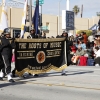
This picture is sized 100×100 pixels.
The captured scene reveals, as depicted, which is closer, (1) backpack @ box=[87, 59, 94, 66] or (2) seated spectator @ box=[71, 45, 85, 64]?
(1) backpack @ box=[87, 59, 94, 66]

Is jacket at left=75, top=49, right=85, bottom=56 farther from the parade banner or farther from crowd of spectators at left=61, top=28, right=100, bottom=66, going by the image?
the parade banner

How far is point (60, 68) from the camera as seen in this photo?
12945 millimetres

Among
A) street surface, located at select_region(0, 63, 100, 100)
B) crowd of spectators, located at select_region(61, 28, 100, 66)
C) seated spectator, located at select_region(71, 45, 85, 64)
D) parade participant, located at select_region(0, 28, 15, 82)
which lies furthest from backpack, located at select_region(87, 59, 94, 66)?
parade participant, located at select_region(0, 28, 15, 82)

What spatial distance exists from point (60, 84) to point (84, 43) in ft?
37.9

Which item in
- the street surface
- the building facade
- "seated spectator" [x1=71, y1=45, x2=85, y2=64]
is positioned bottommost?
the street surface

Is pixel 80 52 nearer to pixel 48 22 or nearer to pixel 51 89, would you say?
pixel 51 89

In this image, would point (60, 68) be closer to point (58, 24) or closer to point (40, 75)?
point (40, 75)

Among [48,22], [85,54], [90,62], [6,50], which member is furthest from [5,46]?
[48,22]

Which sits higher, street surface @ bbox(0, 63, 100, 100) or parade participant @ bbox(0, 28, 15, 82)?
parade participant @ bbox(0, 28, 15, 82)

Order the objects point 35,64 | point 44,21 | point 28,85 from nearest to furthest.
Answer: point 28,85 → point 35,64 → point 44,21

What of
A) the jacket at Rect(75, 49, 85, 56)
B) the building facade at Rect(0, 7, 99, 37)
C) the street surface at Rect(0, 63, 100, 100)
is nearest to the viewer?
the street surface at Rect(0, 63, 100, 100)

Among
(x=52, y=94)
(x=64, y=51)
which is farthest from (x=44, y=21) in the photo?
(x=52, y=94)

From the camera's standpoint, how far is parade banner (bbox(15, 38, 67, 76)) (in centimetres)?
1188

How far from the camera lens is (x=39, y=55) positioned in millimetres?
12406
